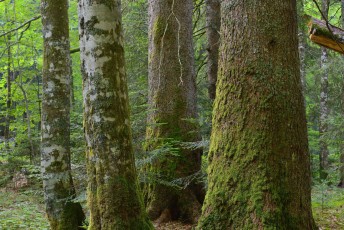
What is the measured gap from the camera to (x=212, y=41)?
8.83 metres

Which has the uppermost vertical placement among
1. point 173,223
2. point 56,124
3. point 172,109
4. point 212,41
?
point 212,41

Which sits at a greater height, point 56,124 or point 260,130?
point 56,124

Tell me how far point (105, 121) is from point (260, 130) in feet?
5.15

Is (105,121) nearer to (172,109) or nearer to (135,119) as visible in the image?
(135,119)

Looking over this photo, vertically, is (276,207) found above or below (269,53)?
below

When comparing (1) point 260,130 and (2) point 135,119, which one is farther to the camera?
(2) point 135,119

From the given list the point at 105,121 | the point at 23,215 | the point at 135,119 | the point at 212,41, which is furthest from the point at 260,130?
the point at 23,215

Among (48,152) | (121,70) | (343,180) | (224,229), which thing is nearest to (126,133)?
(121,70)

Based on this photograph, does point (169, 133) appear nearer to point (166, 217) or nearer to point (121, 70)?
point (166, 217)

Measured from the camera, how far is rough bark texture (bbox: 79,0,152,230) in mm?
3664

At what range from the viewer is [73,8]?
1983cm

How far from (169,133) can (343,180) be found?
921 centimetres

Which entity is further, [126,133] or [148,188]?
[148,188]

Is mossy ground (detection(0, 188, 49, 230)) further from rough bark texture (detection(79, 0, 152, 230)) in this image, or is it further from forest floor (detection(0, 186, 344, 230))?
rough bark texture (detection(79, 0, 152, 230))
